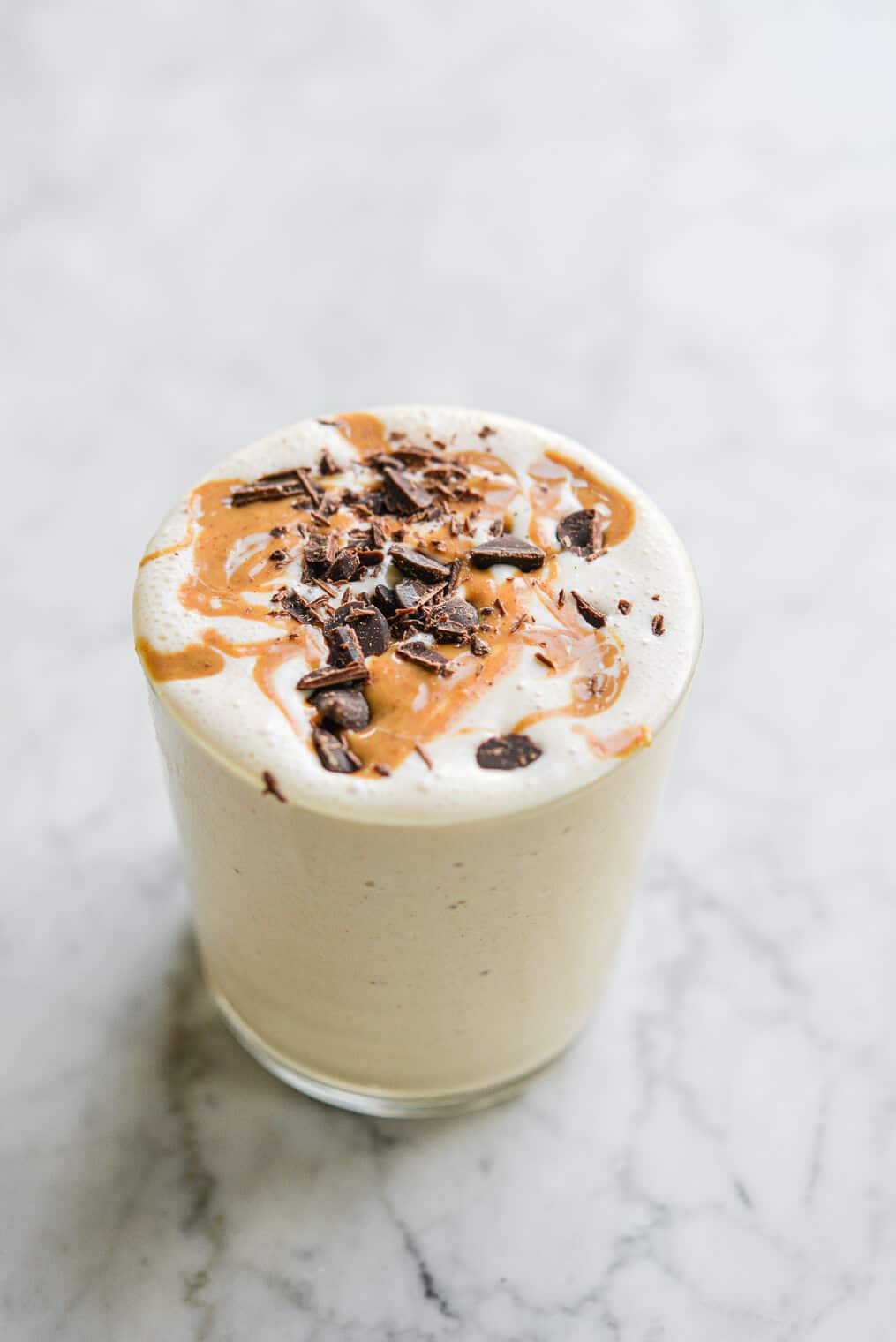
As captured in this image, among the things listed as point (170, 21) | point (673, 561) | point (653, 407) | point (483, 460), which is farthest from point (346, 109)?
point (673, 561)

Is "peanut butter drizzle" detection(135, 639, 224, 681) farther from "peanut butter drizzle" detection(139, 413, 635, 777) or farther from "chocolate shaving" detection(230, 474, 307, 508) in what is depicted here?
"chocolate shaving" detection(230, 474, 307, 508)

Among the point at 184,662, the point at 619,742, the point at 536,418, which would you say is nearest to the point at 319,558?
the point at 184,662

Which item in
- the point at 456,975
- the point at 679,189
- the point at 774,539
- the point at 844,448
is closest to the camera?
the point at 456,975

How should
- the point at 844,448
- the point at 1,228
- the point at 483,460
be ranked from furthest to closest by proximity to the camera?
the point at 1,228
the point at 844,448
the point at 483,460

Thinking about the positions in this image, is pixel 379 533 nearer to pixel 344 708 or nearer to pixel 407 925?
pixel 344 708

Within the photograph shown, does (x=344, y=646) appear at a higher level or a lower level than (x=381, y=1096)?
higher

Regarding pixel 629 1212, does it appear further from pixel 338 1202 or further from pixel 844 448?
pixel 844 448

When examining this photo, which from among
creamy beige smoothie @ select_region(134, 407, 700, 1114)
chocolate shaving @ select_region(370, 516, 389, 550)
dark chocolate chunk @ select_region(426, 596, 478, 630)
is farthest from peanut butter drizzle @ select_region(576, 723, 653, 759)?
chocolate shaving @ select_region(370, 516, 389, 550)
